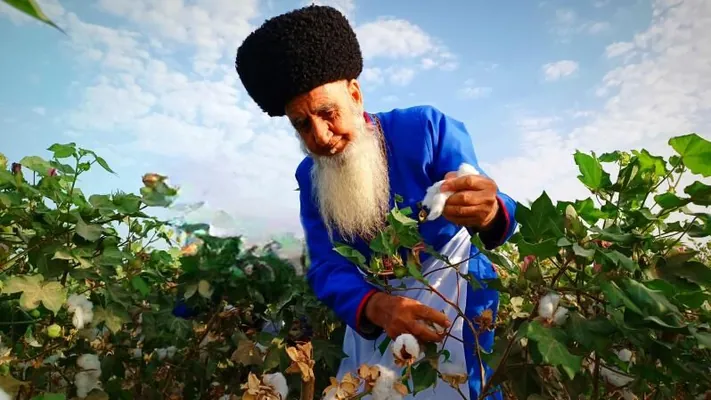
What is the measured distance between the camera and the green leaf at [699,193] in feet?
3.01

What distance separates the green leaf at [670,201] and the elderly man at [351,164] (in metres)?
0.45

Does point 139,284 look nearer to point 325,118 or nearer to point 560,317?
point 325,118

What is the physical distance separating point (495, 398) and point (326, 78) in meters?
1.08

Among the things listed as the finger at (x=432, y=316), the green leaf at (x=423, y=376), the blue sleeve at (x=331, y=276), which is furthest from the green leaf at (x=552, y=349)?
the blue sleeve at (x=331, y=276)

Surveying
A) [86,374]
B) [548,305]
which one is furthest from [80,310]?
[548,305]

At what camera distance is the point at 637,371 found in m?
0.94

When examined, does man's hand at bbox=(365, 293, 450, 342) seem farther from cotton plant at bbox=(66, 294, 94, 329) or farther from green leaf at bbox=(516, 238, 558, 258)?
cotton plant at bbox=(66, 294, 94, 329)

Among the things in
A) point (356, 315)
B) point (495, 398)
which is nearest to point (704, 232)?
point (495, 398)

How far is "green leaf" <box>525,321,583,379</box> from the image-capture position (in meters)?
0.77

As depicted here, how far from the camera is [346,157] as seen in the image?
175cm

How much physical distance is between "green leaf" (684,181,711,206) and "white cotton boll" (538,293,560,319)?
30 cm

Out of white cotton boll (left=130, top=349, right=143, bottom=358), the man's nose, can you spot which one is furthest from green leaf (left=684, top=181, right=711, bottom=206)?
white cotton boll (left=130, top=349, right=143, bottom=358)

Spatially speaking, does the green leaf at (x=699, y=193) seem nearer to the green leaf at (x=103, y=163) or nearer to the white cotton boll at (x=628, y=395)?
the white cotton boll at (x=628, y=395)

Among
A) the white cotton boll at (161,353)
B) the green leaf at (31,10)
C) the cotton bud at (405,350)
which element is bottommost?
the white cotton boll at (161,353)
